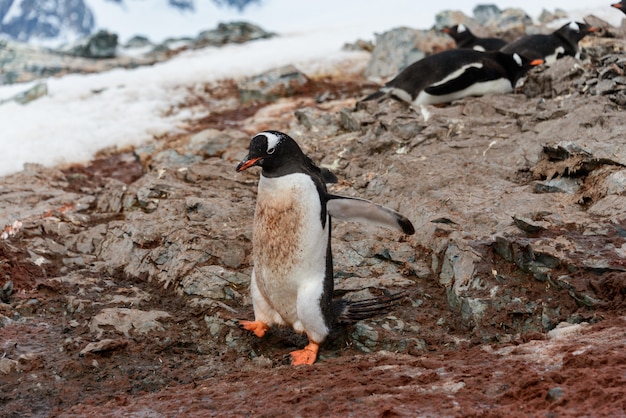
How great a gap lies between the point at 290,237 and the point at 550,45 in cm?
751

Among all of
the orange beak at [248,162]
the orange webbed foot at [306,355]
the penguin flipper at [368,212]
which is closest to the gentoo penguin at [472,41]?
the penguin flipper at [368,212]

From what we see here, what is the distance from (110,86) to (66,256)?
862 cm

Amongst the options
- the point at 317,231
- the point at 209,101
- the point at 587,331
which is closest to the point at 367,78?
the point at 209,101

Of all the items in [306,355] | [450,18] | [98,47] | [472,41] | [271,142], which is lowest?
[306,355]

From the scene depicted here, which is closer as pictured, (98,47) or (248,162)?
(248,162)

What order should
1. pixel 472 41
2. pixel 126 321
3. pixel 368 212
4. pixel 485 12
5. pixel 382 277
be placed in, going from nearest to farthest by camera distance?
1. pixel 368 212
2. pixel 126 321
3. pixel 382 277
4. pixel 472 41
5. pixel 485 12

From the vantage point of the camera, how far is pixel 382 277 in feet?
17.4

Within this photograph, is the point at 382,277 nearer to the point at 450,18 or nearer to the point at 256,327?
the point at 256,327

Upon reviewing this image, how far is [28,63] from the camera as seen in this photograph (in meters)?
18.7

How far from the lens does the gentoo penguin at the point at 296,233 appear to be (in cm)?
453

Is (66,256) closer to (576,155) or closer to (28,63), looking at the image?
(576,155)

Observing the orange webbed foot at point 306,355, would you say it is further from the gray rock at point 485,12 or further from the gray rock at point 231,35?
the gray rock at point 485,12

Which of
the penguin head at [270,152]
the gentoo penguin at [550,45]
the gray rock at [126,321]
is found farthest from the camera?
the gentoo penguin at [550,45]

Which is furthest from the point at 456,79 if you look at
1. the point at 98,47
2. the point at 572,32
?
the point at 98,47
